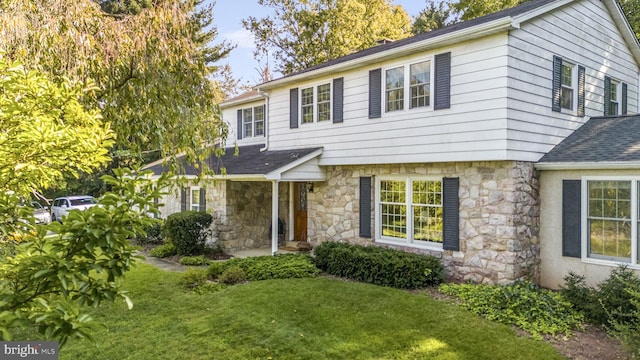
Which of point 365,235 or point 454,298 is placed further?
point 365,235

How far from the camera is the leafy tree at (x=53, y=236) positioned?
6.83 feet

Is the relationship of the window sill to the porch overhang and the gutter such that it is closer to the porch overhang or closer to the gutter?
the porch overhang

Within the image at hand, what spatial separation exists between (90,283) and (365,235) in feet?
28.2

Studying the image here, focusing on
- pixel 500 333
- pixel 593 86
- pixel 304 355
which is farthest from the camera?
pixel 593 86

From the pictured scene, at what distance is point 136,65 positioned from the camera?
5.62 meters

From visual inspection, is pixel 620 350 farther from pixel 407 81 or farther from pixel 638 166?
pixel 407 81

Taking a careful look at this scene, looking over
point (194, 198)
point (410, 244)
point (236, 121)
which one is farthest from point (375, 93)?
point (194, 198)

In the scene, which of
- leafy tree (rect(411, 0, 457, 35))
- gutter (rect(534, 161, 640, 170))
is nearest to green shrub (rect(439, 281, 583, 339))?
gutter (rect(534, 161, 640, 170))

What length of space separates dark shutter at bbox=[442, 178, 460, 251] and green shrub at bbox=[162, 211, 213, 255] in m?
7.09

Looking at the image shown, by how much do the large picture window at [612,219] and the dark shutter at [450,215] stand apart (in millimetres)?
2317

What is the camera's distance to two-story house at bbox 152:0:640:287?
7.85m

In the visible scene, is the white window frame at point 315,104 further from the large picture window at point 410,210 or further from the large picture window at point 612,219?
the large picture window at point 612,219

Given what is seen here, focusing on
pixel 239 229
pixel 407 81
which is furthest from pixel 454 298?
pixel 239 229

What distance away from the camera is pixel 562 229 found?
8.17 meters
